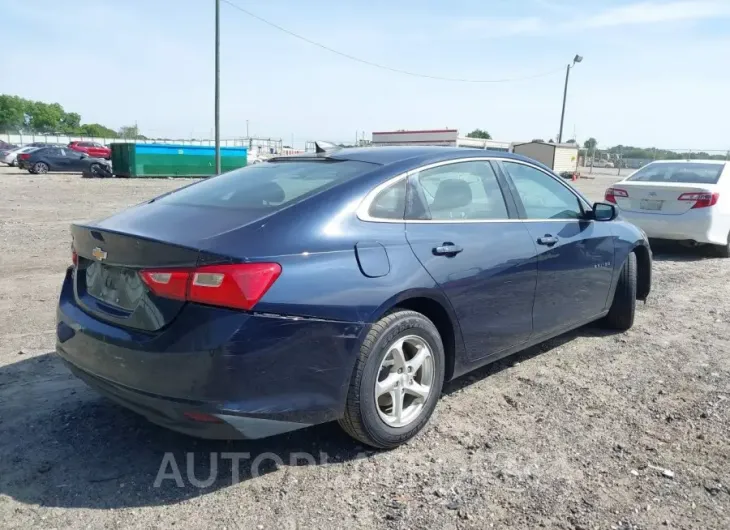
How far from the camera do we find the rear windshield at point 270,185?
3.15 metres

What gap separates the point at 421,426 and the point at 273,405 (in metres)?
0.99

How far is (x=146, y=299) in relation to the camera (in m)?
2.68

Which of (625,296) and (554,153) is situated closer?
(625,296)

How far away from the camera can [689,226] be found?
8602 millimetres

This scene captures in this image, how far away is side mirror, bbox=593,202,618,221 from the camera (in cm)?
471

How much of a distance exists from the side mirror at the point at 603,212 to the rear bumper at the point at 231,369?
2.73 meters

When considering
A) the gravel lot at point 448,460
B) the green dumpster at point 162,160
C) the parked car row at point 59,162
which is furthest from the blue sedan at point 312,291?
the parked car row at point 59,162

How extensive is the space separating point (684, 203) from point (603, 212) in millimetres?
4736

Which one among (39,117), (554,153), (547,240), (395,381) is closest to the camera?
(395,381)

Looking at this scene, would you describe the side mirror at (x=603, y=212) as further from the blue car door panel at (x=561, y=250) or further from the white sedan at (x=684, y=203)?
the white sedan at (x=684, y=203)

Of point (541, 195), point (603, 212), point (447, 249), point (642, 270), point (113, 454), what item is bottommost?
point (113, 454)

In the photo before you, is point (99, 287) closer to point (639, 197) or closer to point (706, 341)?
point (706, 341)

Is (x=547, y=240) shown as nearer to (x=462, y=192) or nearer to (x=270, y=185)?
(x=462, y=192)

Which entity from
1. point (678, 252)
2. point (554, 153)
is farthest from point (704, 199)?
point (554, 153)
